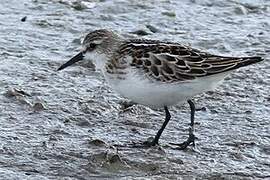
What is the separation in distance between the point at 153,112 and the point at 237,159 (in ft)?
4.50

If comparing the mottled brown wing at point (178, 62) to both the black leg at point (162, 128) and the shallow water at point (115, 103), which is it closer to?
the black leg at point (162, 128)

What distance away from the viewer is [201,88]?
26.5 ft

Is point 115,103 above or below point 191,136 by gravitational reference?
below

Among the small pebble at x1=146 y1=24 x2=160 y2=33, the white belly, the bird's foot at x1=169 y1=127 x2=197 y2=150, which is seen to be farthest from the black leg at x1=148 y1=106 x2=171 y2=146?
the small pebble at x1=146 y1=24 x2=160 y2=33

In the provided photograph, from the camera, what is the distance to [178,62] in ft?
26.8

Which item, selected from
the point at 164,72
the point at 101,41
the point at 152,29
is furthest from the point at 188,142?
the point at 152,29

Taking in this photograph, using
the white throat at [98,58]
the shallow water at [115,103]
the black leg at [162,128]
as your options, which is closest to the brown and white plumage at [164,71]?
the white throat at [98,58]

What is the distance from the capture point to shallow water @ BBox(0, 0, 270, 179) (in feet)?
25.6

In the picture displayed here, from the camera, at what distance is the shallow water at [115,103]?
780 centimetres

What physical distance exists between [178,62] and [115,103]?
135 cm

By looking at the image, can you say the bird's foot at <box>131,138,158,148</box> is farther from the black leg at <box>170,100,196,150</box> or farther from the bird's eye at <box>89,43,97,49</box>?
the bird's eye at <box>89,43,97,49</box>

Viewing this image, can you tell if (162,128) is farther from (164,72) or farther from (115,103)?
(115,103)

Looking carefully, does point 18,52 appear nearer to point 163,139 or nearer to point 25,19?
point 25,19

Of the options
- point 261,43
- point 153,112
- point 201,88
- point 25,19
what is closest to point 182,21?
point 261,43
